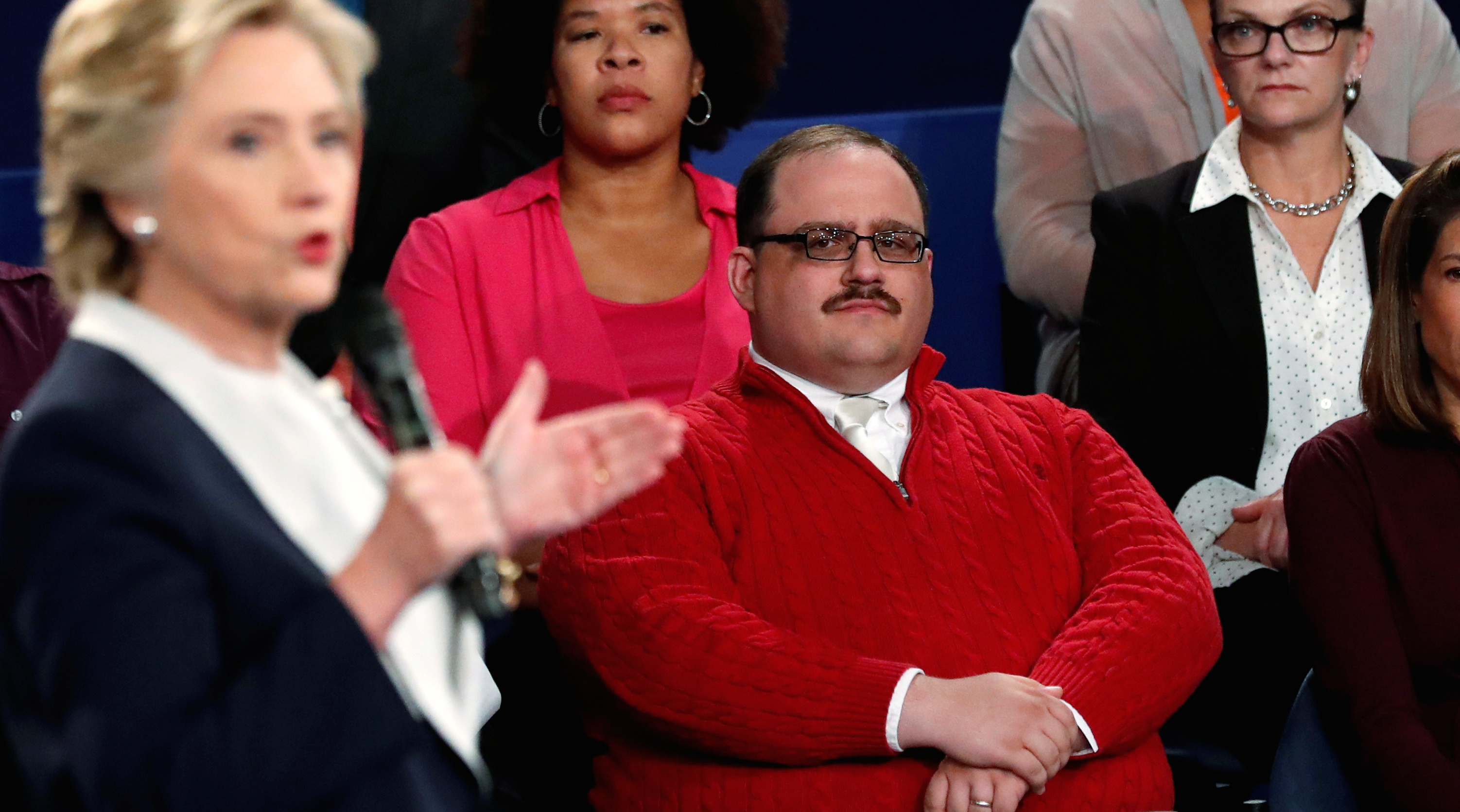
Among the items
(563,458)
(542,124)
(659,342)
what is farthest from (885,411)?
(563,458)

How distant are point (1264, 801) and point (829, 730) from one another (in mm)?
444

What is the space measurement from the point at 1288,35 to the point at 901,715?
1115 millimetres

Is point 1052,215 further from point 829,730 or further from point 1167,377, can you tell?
point 829,730

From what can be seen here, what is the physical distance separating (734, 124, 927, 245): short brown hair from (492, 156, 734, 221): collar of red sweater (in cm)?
38

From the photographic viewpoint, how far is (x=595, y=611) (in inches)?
63.0

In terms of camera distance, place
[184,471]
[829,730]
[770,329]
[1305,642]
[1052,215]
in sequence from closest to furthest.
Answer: [184,471], [829,730], [770,329], [1305,642], [1052,215]

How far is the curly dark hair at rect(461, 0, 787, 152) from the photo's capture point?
7.46 feet

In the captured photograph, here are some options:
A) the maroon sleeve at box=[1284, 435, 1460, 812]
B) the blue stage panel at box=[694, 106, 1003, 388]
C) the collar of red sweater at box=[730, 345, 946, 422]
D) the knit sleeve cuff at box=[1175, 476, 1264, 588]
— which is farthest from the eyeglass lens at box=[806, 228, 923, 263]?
the blue stage panel at box=[694, 106, 1003, 388]

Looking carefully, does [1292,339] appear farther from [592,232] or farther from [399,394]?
[399,394]

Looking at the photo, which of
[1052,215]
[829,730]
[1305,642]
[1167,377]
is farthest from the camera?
[1052,215]

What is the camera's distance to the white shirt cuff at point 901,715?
1.56 m

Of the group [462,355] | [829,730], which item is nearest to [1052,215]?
[462,355]

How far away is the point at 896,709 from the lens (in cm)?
156

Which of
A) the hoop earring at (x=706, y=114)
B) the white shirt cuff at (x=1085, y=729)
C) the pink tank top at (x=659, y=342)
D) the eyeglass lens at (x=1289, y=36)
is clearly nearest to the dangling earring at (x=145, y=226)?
the white shirt cuff at (x=1085, y=729)
